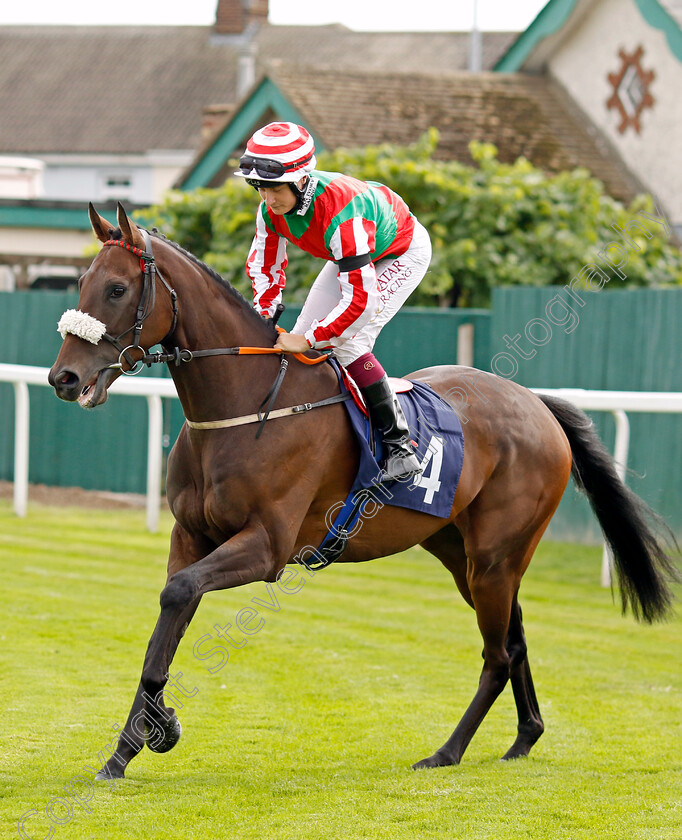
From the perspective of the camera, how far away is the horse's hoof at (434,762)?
14.0 ft

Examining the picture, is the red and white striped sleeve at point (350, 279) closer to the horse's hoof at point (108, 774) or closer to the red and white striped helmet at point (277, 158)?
the red and white striped helmet at point (277, 158)

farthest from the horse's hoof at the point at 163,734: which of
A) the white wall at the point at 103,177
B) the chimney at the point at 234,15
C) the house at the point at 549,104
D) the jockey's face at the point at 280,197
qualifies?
the chimney at the point at 234,15

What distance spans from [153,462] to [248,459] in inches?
194

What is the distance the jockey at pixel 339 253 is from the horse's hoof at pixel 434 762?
1010 millimetres

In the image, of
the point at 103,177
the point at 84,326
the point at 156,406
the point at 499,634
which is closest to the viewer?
the point at 84,326

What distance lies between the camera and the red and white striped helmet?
3.86 metres

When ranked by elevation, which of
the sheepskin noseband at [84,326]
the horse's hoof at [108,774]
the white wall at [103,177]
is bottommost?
the white wall at [103,177]

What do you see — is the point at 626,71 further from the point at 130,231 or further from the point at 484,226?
the point at 130,231

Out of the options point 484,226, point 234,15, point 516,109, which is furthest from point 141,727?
point 234,15

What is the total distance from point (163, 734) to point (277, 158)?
6.11 ft

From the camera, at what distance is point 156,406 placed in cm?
873

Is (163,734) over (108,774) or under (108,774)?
over

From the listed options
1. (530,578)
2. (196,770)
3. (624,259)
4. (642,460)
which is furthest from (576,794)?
(624,259)

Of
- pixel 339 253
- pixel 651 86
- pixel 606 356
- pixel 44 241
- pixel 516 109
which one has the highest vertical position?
pixel 339 253
